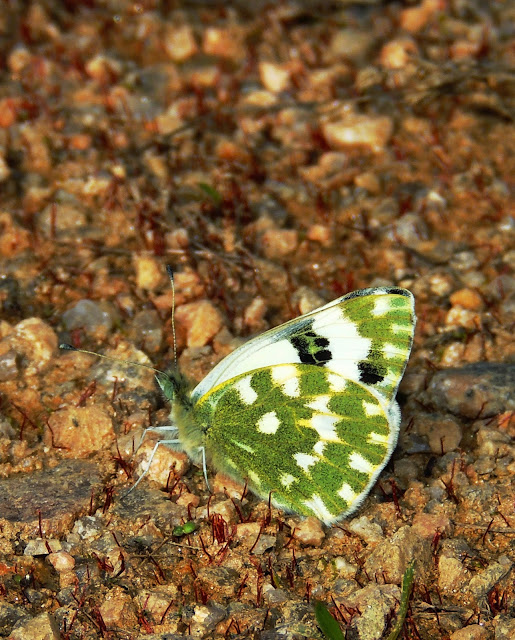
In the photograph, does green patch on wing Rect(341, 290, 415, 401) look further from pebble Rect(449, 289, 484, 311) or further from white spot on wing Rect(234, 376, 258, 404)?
pebble Rect(449, 289, 484, 311)

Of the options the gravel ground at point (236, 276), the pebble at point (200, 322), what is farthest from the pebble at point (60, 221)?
the pebble at point (200, 322)

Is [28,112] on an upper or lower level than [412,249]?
upper

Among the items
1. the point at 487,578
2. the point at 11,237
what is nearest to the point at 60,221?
the point at 11,237

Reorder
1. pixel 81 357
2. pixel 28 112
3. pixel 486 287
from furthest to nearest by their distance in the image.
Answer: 1. pixel 28 112
2. pixel 486 287
3. pixel 81 357

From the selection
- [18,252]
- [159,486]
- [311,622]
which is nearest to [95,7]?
[18,252]

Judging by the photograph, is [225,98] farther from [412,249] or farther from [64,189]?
[412,249]

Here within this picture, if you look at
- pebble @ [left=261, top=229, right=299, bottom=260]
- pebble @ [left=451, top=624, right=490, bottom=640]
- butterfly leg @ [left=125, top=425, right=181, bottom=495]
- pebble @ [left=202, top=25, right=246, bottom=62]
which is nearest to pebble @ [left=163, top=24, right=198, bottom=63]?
pebble @ [left=202, top=25, right=246, bottom=62]
